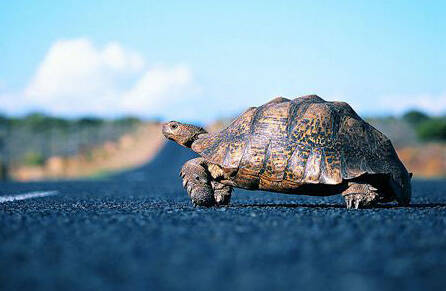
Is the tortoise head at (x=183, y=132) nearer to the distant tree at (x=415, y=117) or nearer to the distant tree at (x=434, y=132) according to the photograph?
the distant tree at (x=434, y=132)

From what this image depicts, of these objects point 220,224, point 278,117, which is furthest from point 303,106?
point 220,224

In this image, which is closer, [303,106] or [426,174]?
[303,106]

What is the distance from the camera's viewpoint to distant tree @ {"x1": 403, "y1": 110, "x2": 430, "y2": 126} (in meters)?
78.6

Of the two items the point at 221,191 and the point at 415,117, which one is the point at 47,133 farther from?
the point at 221,191

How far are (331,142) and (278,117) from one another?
70 cm

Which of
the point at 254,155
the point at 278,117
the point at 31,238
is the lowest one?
the point at 31,238

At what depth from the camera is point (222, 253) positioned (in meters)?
3.63

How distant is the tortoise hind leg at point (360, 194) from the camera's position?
668 cm

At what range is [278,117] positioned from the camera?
273 inches

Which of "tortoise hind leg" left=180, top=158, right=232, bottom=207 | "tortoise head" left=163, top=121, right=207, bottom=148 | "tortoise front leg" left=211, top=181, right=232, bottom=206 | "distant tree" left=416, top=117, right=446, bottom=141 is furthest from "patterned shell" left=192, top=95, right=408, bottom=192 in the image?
"distant tree" left=416, top=117, right=446, bottom=141

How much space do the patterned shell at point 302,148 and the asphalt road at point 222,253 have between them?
936 millimetres

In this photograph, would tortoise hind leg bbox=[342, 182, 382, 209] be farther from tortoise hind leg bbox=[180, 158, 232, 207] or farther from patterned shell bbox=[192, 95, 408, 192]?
tortoise hind leg bbox=[180, 158, 232, 207]

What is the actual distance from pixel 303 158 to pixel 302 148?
0.12m

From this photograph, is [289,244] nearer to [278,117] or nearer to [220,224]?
[220,224]
